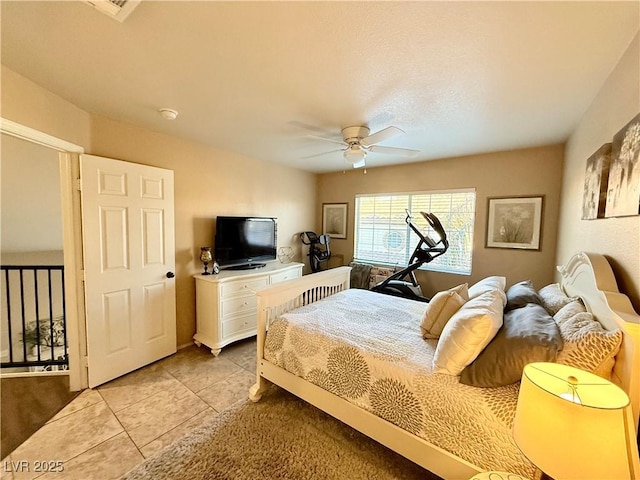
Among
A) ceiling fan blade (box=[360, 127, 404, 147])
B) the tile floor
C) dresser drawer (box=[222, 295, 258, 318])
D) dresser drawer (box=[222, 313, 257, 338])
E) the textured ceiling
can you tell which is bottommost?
the tile floor

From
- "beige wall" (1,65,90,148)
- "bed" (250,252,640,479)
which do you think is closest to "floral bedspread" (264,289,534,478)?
"bed" (250,252,640,479)

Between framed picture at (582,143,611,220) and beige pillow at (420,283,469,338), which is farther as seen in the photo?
beige pillow at (420,283,469,338)

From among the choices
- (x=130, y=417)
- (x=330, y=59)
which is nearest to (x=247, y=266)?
(x=130, y=417)

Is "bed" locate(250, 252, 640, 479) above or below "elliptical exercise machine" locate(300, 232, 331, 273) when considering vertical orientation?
below

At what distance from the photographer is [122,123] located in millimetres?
2473

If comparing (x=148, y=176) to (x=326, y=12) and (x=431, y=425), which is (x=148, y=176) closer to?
(x=326, y=12)

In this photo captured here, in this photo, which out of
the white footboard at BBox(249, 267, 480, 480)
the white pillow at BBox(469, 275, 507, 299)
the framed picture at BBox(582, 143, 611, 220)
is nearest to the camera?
the white footboard at BBox(249, 267, 480, 480)

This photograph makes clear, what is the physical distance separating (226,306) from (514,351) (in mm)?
2651

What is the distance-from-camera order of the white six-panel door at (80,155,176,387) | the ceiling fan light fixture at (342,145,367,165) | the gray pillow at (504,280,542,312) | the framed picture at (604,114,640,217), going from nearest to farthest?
the framed picture at (604,114,640,217), the gray pillow at (504,280,542,312), the white six-panel door at (80,155,176,387), the ceiling fan light fixture at (342,145,367,165)

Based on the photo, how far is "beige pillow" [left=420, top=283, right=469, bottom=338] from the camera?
175 cm

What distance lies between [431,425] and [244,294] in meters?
2.36

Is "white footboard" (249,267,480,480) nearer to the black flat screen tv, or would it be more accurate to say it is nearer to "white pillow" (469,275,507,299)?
"white pillow" (469,275,507,299)

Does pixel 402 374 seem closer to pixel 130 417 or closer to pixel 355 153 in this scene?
pixel 355 153

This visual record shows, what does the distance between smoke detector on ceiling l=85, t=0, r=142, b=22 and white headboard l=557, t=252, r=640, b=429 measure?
7.61 ft
